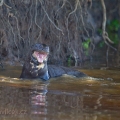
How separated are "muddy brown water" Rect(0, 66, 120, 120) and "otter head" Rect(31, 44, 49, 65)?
0.40 metres

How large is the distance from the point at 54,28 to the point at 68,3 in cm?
71

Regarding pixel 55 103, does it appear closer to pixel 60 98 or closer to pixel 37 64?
pixel 60 98

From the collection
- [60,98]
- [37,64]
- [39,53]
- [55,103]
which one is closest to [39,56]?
[39,53]

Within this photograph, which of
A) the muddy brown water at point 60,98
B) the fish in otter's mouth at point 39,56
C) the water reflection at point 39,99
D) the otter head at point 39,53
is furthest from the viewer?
the fish in otter's mouth at point 39,56

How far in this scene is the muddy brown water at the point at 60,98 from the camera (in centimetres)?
540

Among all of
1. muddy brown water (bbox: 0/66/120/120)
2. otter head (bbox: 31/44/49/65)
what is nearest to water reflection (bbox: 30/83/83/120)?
muddy brown water (bbox: 0/66/120/120)

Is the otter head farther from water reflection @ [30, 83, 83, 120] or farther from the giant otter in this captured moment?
water reflection @ [30, 83, 83, 120]

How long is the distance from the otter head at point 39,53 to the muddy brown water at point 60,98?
0.40 m

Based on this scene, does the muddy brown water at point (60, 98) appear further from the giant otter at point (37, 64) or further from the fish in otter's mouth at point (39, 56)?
the fish in otter's mouth at point (39, 56)

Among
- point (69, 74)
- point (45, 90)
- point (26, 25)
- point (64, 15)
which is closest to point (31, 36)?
point (26, 25)

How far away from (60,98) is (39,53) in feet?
6.34

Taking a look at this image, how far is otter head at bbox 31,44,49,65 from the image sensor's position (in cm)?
801

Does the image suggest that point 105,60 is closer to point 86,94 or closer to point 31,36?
point 31,36

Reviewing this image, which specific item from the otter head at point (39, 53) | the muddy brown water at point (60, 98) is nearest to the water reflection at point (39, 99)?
the muddy brown water at point (60, 98)
